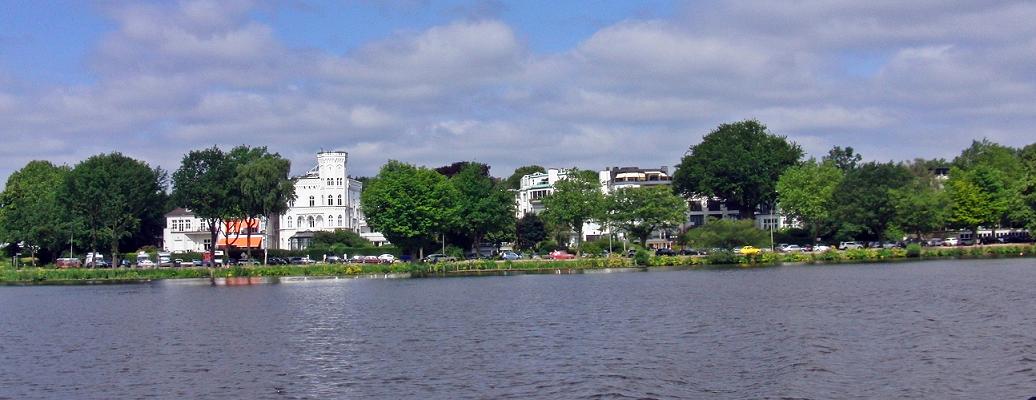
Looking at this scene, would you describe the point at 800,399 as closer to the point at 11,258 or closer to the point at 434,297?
the point at 434,297

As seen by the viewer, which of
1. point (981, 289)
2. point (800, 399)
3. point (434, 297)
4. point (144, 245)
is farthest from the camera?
point (144, 245)

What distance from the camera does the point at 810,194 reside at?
113 metres

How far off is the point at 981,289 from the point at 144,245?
10741 cm

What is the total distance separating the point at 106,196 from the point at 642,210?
5301 centimetres

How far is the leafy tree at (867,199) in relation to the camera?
10375cm

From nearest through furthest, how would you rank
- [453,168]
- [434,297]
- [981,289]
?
[981,289], [434,297], [453,168]

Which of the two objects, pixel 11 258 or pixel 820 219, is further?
pixel 11 258

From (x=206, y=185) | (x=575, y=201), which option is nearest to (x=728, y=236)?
(x=575, y=201)

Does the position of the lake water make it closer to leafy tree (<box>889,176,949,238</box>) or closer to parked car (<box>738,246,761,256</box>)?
parked car (<box>738,246,761,256</box>)

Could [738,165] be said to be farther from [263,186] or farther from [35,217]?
[35,217]

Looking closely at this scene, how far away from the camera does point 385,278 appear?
86.0 m

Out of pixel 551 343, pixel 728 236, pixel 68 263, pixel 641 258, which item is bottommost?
pixel 551 343

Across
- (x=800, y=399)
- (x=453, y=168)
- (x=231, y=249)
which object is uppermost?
(x=453, y=168)

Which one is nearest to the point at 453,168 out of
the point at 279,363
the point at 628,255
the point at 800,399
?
the point at 628,255
